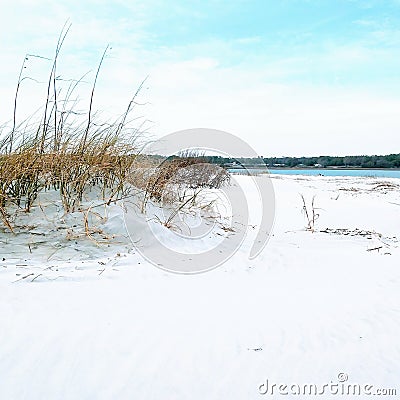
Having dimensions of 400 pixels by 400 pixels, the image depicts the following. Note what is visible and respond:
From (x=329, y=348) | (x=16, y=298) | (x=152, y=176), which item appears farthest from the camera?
(x=152, y=176)

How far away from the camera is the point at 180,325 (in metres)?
1.79

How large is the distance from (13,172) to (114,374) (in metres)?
2.29

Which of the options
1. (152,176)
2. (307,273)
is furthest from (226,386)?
(152,176)

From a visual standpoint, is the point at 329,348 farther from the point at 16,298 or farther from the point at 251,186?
the point at 251,186

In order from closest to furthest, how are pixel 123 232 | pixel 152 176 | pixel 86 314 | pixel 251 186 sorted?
pixel 86 314, pixel 123 232, pixel 152 176, pixel 251 186

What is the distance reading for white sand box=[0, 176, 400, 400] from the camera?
1423mm

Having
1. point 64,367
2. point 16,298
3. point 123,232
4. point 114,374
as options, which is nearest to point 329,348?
point 114,374

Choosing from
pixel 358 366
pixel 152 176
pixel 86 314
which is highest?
pixel 152 176

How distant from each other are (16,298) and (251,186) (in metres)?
8.27

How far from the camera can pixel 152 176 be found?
443 cm

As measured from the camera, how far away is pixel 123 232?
124 inches

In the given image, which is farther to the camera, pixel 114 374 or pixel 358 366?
pixel 358 366

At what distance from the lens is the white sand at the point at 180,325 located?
4.67 ft

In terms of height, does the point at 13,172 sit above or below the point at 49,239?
above
